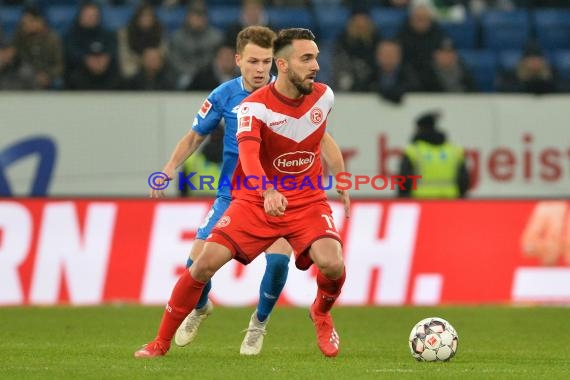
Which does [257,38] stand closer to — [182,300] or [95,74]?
[182,300]

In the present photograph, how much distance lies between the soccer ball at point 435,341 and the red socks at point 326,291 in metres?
0.59

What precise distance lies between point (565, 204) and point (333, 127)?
3.02m

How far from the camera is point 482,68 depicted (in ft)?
58.2

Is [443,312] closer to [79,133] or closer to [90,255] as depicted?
[90,255]

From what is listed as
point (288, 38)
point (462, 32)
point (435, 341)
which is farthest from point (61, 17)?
→ point (435, 341)

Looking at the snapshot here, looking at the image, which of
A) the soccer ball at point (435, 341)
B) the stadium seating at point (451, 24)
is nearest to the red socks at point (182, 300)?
the soccer ball at point (435, 341)

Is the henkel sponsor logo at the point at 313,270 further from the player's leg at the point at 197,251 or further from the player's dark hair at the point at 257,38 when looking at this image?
the player's dark hair at the point at 257,38

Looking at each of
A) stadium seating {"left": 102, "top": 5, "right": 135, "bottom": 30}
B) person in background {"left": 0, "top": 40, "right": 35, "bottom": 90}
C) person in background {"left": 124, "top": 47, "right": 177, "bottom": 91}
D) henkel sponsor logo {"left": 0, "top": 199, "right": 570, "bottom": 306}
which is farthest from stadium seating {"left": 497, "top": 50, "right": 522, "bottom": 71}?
person in background {"left": 0, "top": 40, "right": 35, "bottom": 90}

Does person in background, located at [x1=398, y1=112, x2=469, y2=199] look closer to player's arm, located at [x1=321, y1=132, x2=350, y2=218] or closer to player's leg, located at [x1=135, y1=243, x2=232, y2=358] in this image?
player's arm, located at [x1=321, y1=132, x2=350, y2=218]

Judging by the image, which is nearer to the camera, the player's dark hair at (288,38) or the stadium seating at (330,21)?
the player's dark hair at (288,38)

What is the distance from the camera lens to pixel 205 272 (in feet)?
27.6

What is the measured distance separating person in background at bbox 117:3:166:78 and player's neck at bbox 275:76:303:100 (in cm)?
801

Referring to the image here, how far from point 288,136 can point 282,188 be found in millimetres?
359

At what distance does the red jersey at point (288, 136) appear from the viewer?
8.48 m
